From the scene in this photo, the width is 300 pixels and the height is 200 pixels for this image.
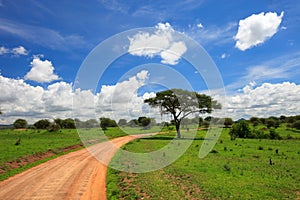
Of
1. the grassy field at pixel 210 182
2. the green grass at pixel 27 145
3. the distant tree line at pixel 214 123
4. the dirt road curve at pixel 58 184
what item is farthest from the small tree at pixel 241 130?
the dirt road curve at pixel 58 184

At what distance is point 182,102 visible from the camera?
51562 mm

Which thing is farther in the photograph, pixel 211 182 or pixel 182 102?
pixel 182 102

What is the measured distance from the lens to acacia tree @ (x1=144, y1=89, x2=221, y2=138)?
5125 cm

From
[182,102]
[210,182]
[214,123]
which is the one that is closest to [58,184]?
[210,182]

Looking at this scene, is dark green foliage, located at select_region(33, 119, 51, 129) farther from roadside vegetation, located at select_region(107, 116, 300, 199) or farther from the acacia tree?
roadside vegetation, located at select_region(107, 116, 300, 199)

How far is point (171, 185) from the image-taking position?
567 inches

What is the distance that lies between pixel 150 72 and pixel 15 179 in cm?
2816

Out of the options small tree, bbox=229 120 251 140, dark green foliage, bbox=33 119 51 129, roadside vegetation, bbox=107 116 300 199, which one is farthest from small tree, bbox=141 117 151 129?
roadside vegetation, bbox=107 116 300 199

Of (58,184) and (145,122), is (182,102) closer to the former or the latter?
(58,184)

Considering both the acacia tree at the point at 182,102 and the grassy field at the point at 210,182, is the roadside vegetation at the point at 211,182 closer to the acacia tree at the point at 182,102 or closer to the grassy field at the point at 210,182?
the grassy field at the point at 210,182

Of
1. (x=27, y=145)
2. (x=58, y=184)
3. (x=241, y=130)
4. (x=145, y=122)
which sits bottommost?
(x=58, y=184)

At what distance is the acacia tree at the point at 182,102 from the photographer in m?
51.2

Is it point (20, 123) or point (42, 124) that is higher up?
point (20, 123)

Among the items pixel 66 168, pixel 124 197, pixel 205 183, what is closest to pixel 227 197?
pixel 205 183
